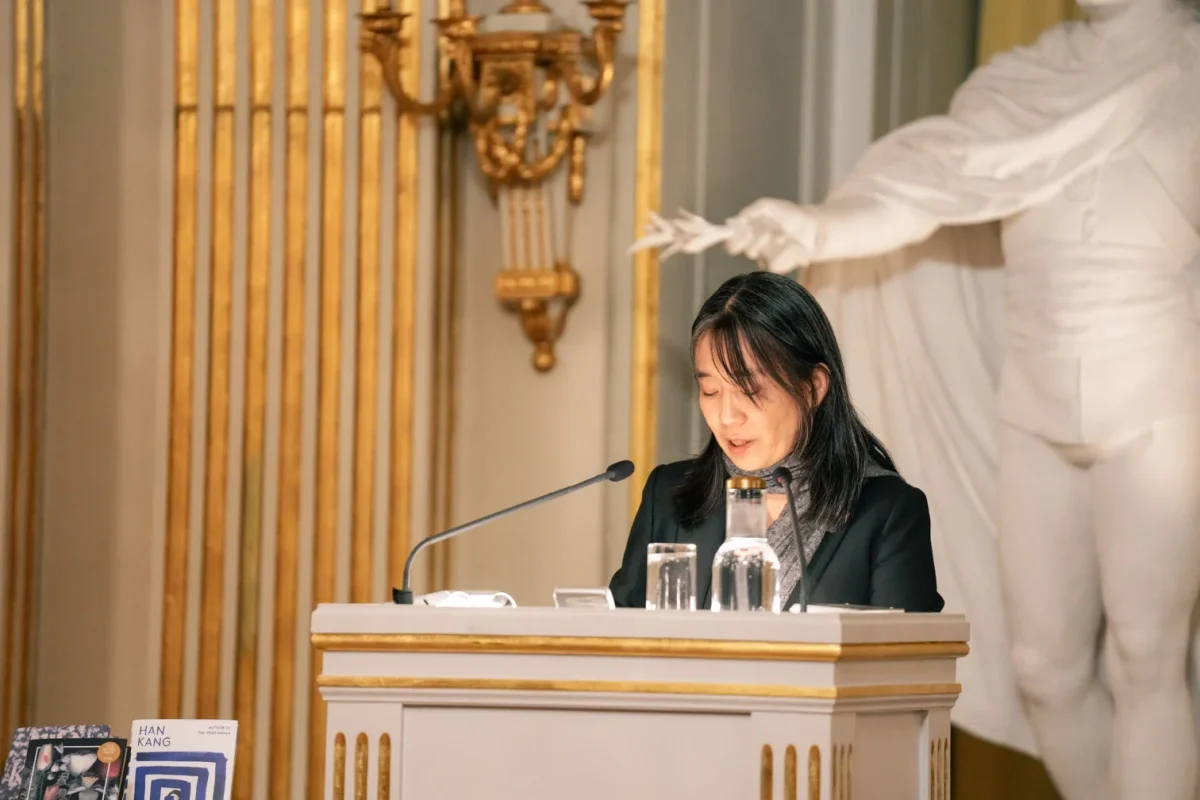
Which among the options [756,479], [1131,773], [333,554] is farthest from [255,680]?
[756,479]

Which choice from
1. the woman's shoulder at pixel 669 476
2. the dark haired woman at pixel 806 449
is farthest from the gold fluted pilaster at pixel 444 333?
the dark haired woman at pixel 806 449

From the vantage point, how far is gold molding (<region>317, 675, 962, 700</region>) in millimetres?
1635

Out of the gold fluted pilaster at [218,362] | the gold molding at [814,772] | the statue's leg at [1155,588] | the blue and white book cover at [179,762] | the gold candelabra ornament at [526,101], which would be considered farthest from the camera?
the gold fluted pilaster at [218,362]

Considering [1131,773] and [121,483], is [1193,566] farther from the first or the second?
[121,483]

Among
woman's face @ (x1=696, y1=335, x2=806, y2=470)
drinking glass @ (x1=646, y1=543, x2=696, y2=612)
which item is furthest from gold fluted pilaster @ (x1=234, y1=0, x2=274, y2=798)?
drinking glass @ (x1=646, y1=543, x2=696, y2=612)

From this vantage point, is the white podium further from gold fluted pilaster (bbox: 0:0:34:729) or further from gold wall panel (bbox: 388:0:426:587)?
gold fluted pilaster (bbox: 0:0:34:729)

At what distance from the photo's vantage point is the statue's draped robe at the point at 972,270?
3855mm

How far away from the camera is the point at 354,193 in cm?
439

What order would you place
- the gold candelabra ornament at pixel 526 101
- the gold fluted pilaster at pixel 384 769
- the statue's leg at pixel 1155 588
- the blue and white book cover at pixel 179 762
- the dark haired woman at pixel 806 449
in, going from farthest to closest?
the gold candelabra ornament at pixel 526 101 < the statue's leg at pixel 1155 588 < the dark haired woman at pixel 806 449 < the blue and white book cover at pixel 179 762 < the gold fluted pilaster at pixel 384 769

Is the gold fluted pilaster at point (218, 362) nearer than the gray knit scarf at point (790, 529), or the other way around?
the gray knit scarf at point (790, 529)

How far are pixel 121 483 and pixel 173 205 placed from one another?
2.30 ft

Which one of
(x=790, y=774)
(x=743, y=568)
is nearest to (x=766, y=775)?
(x=790, y=774)

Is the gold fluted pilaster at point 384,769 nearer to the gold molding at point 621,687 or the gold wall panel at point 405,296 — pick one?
the gold molding at point 621,687

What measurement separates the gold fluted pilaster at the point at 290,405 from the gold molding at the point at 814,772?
2.86 m
